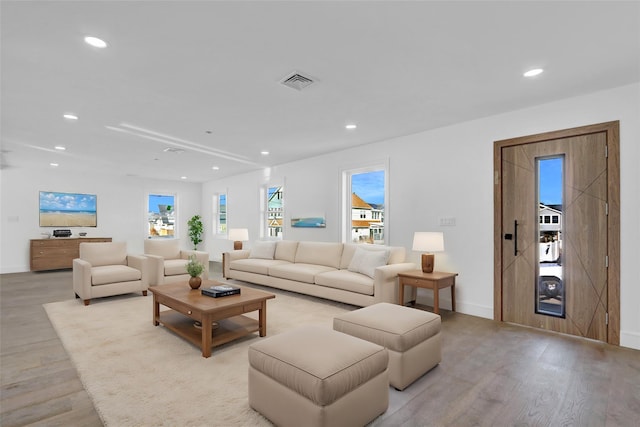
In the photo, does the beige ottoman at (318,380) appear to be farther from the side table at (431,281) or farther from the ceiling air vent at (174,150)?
the ceiling air vent at (174,150)

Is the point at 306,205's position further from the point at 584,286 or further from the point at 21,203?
the point at 21,203

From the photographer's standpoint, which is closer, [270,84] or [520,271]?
[270,84]

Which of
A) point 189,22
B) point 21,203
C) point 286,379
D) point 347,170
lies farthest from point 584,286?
point 21,203

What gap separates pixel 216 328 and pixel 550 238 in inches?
145

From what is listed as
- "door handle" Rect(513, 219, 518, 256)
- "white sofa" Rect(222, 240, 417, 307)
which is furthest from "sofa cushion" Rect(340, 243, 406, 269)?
"door handle" Rect(513, 219, 518, 256)

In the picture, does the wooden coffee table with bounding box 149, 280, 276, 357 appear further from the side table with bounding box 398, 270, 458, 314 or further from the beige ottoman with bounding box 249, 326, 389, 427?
the side table with bounding box 398, 270, 458, 314

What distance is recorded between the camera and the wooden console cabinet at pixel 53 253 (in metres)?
7.35

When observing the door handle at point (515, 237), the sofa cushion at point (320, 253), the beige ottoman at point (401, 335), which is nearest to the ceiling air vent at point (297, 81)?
the beige ottoman at point (401, 335)

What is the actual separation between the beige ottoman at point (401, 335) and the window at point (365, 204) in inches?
110

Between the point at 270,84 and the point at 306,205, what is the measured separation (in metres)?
3.62

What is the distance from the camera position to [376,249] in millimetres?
4770

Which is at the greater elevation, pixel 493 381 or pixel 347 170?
pixel 347 170

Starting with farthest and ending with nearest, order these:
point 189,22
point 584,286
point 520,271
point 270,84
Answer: point 520,271, point 584,286, point 270,84, point 189,22

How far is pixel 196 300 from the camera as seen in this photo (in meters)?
3.23
